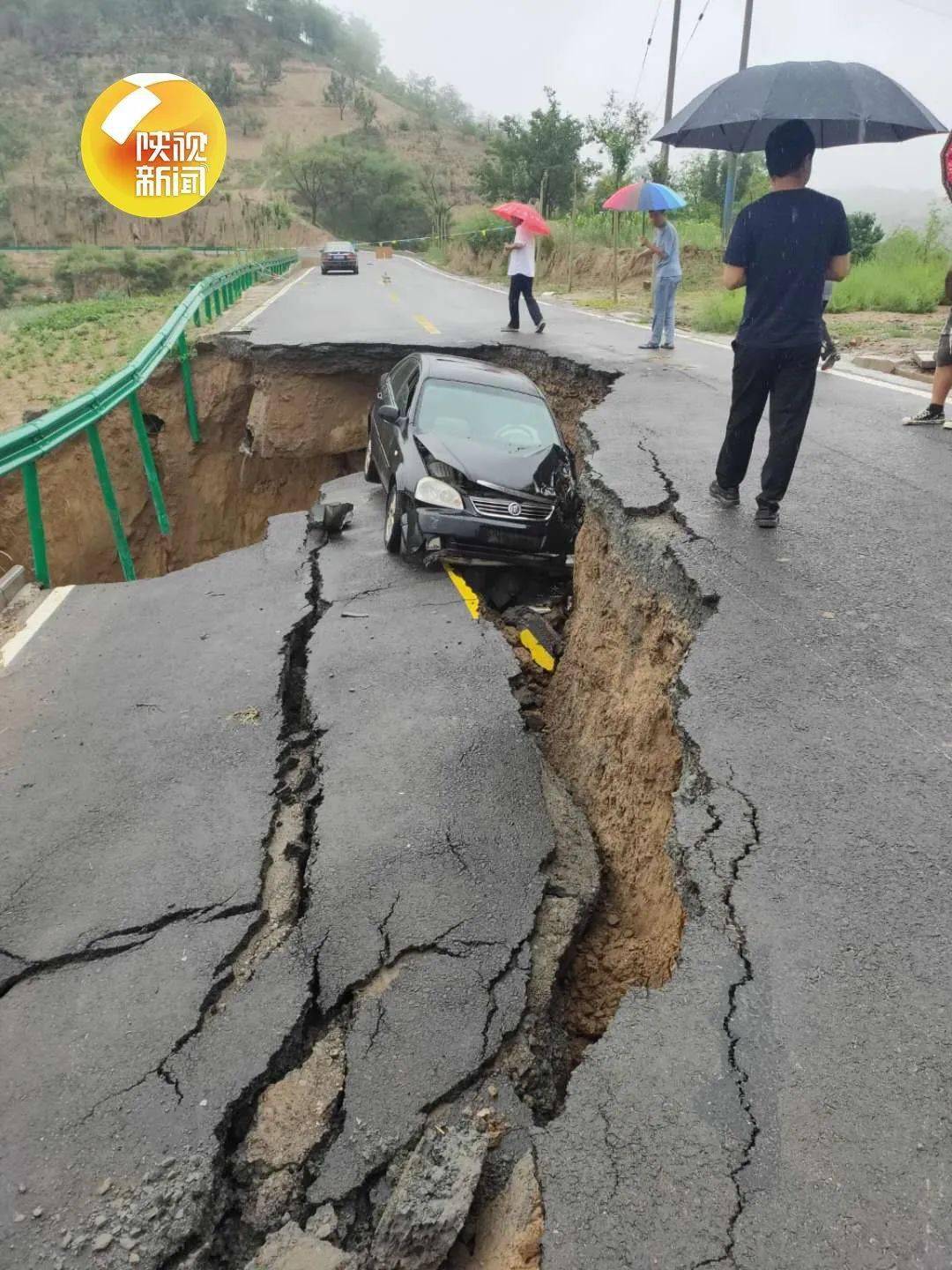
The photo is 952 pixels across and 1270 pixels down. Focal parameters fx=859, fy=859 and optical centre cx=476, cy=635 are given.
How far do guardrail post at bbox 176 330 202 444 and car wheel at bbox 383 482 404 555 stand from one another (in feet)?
21.3

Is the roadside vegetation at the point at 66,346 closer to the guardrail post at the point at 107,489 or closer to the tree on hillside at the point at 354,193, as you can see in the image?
the guardrail post at the point at 107,489

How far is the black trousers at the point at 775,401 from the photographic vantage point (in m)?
5.05

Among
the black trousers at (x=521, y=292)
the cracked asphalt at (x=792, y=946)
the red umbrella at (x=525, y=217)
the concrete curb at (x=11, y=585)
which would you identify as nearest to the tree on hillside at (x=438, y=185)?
the black trousers at (x=521, y=292)

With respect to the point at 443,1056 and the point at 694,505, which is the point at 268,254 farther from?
the point at 443,1056

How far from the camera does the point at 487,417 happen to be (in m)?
8.11

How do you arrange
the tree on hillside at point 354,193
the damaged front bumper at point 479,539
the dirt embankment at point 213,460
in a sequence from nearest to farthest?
1. the damaged front bumper at point 479,539
2. the dirt embankment at point 213,460
3. the tree on hillside at point 354,193

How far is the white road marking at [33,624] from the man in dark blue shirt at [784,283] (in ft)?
16.2

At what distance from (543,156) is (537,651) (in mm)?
45478

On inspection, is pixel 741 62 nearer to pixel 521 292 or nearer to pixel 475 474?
pixel 521 292

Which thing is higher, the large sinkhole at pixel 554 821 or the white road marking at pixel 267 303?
the white road marking at pixel 267 303

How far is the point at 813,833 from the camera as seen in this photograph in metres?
3.05

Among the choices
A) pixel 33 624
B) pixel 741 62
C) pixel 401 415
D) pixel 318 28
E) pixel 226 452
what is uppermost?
pixel 318 28

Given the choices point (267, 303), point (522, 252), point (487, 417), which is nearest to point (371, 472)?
point (487, 417)

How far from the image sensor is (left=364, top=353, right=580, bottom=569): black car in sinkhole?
7203 millimetres
